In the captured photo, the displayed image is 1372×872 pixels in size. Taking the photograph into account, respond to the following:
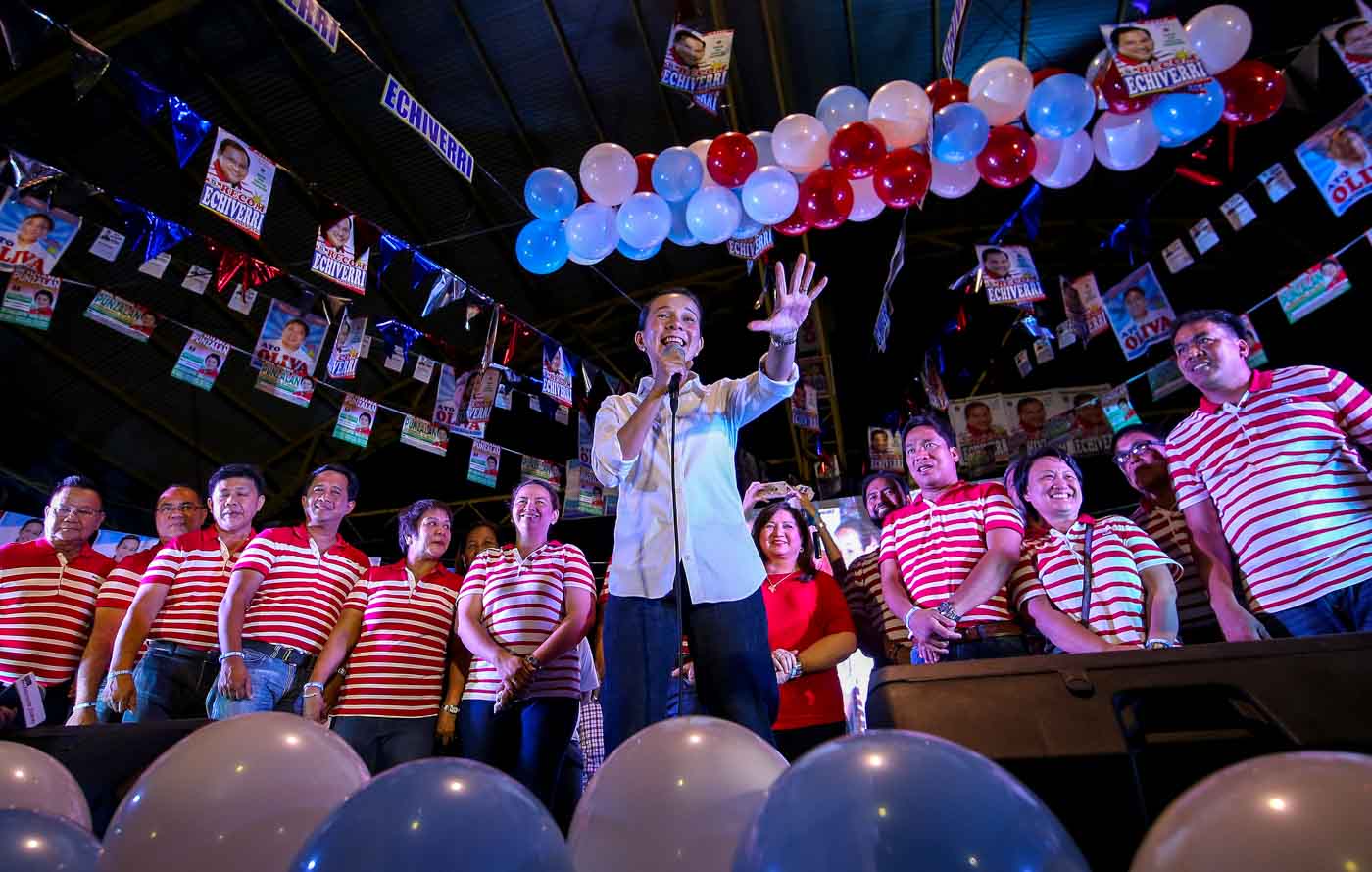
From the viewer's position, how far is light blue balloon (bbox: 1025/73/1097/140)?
13.1ft

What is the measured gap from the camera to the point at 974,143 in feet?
13.6

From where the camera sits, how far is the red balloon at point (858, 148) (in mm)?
4172

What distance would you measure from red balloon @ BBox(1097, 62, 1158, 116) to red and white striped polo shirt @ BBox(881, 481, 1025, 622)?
2.51 metres

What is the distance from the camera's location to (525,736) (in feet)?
8.84

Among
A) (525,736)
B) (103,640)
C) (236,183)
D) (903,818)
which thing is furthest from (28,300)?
(903,818)

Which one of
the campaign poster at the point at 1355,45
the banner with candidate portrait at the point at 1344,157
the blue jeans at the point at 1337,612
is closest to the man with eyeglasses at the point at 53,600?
the blue jeans at the point at 1337,612

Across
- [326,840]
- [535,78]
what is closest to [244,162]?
[535,78]

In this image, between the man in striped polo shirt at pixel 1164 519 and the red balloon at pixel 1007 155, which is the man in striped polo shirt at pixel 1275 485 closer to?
the man in striped polo shirt at pixel 1164 519

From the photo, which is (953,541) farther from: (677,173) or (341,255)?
(341,255)

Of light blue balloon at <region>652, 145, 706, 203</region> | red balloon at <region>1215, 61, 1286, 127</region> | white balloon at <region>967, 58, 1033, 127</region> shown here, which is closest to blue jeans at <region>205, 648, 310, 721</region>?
light blue balloon at <region>652, 145, 706, 203</region>

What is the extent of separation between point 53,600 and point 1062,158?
5490mm

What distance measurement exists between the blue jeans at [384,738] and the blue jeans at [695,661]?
1.44 meters

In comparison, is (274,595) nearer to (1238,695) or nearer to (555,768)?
(555,768)

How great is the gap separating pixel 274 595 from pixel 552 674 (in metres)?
1.23
